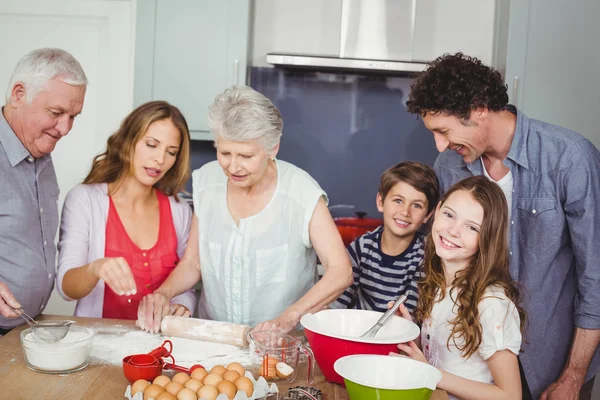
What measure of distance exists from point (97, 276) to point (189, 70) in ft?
5.84

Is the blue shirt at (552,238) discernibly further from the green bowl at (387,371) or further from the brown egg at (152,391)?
the brown egg at (152,391)

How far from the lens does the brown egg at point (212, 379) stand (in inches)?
48.7

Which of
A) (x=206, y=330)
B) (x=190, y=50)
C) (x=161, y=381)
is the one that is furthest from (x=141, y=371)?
(x=190, y=50)

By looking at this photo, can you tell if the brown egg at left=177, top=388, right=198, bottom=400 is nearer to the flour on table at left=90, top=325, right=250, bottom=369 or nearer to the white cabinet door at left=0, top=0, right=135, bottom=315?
the flour on table at left=90, top=325, right=250, bottom=369

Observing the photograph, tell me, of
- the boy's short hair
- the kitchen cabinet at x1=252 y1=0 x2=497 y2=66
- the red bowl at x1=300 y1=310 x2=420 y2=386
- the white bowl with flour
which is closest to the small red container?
the red bowl at x1=300 y1=310 x2=420 y2=386

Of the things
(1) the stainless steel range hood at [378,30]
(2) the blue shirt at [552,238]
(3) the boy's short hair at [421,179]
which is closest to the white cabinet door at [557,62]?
(1) the stainless steel range hood at [378,30]

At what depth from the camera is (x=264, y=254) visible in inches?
75.4

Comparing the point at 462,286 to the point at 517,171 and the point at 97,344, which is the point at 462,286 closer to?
the point at 517,171

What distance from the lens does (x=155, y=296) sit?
5.84 feet

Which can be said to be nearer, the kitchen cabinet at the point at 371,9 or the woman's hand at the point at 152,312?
the woman's hand at the point at 152,312

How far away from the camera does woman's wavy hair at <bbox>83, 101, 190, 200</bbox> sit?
6.76 feet

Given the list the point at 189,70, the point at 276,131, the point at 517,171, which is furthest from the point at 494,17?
the point at 276,131

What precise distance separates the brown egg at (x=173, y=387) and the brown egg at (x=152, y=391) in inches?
0.5

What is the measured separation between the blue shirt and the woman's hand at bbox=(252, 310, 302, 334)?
668 mm
